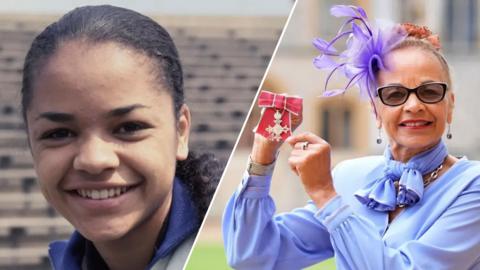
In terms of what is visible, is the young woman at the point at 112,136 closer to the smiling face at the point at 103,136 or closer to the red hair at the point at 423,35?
the smiling face at the point at 103,136

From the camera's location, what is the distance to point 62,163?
1.44m

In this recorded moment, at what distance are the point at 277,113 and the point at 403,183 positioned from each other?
8.0 inches

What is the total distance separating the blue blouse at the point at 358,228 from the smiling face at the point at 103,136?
135 millimetres

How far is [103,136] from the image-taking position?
1431 millimetres

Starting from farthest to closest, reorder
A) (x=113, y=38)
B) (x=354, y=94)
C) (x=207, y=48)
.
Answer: (x=354, y=94)
(x=207, y=48)
(x=113, y=38)

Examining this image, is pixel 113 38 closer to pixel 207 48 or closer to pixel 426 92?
pixel 207 48

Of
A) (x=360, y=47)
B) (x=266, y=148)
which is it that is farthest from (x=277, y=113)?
(x=360, y=47)

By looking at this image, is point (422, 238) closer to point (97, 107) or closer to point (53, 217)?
point (97, 107)

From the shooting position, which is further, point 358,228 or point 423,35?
point 423,35

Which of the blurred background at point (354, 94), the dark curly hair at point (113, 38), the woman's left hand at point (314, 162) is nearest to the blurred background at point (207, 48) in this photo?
the dark curly hair at point (113, 38)

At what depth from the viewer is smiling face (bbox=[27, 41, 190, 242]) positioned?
A: 4.64 ft

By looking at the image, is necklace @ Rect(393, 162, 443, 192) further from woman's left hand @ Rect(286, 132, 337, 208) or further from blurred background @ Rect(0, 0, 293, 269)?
blurred background @ Rect(0, 0, 293, 269)

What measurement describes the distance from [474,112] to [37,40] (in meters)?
13.6

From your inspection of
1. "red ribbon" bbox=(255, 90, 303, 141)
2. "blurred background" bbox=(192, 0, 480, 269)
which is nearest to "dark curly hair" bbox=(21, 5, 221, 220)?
"red ribbon" bbox=(255, 90, 303, 141)
